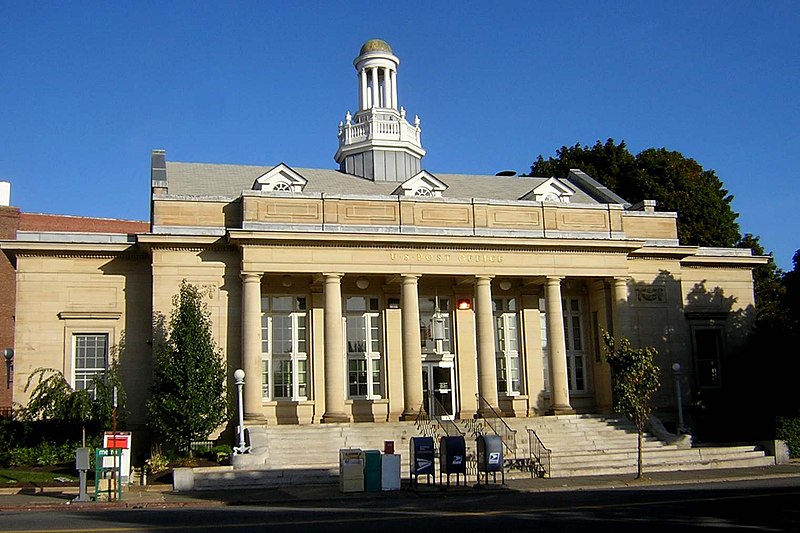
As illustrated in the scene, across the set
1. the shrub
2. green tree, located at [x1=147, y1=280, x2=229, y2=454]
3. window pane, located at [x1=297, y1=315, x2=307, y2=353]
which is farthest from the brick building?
the shrub

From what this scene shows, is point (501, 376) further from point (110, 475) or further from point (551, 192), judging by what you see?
point (110, 475)

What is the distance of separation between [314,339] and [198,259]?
567 centimetres

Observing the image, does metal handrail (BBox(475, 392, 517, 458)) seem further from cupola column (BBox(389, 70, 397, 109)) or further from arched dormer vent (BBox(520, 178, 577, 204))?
cupola column (BBox(389, 70, 397, 109))

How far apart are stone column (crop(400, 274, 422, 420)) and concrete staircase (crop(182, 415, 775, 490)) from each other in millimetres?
1183

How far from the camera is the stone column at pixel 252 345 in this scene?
33.6 m

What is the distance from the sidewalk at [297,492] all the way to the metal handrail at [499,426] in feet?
11.7

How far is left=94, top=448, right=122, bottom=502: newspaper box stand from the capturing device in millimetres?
23812

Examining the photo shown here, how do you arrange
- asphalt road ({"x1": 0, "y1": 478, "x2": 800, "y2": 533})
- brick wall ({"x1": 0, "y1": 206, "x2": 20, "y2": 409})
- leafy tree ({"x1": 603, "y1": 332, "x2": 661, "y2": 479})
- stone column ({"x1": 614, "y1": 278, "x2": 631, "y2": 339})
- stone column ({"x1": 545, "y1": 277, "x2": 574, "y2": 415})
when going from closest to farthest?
asphalt road ({"x1": 0, "y1": 478, "x2": 800, "y2": 533}), leafy tree ({"x1": 603, "y1": 332, "x2": 661, "y2": 479}), stone column ({"x1": 545, "y1": 277, "x2": 574, "y2": 415}), stone column ({"x1": 614, "y1": 278, "x2": 631, "y2": 339}), brick wall ({"x1": 0, "y1": 206, "x2": 20, "y2": 409})

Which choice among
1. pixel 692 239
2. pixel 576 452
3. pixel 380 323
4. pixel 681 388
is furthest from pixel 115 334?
pixel 692 239

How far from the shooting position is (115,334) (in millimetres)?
35562

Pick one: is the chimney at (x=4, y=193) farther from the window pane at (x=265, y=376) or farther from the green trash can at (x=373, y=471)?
the green trash can at (x=373, y=471)

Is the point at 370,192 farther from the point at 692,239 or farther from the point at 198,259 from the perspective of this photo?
the point at 692,239

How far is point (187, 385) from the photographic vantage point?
1241 inches

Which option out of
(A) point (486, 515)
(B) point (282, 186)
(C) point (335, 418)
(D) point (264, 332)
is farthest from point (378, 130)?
(A) point (486, 515)
